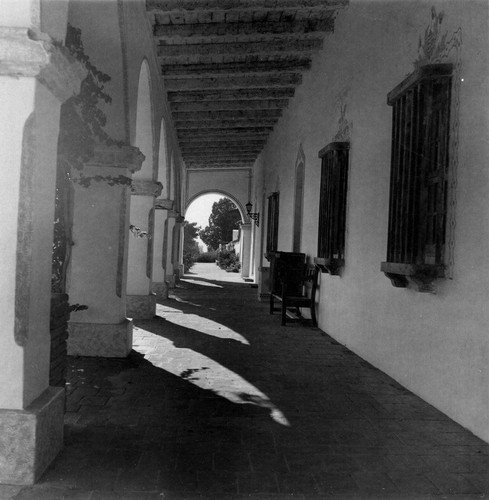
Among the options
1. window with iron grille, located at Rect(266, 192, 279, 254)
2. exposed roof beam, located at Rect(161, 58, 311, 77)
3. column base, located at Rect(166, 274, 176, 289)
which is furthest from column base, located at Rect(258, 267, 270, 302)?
exposed roof beam, located at Rect(161, 58, 311, 77)

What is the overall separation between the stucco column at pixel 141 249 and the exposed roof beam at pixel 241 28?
221cm

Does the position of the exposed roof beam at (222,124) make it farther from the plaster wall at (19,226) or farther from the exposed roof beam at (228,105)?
the plaster wall at (19,226)

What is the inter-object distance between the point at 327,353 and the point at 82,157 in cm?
367

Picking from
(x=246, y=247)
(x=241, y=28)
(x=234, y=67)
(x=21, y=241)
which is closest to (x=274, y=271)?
(x=234, y=67)

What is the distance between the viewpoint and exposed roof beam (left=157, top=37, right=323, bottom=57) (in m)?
7.69

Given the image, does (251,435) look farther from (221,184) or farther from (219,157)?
(221,184)

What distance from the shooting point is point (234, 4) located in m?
6.33

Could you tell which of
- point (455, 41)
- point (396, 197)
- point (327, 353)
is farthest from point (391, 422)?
point (455, 41)

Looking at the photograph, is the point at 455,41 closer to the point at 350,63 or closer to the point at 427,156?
the point at 427,156

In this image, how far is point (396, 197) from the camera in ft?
14.6

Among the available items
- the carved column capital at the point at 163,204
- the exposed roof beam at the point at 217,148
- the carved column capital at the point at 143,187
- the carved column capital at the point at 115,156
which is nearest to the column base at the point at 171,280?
the carved column capital at the point at 163,204

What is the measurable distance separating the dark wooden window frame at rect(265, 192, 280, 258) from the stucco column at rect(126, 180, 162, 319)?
15.7 feet

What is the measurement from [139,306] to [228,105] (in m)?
5.25

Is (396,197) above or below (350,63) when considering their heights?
below
